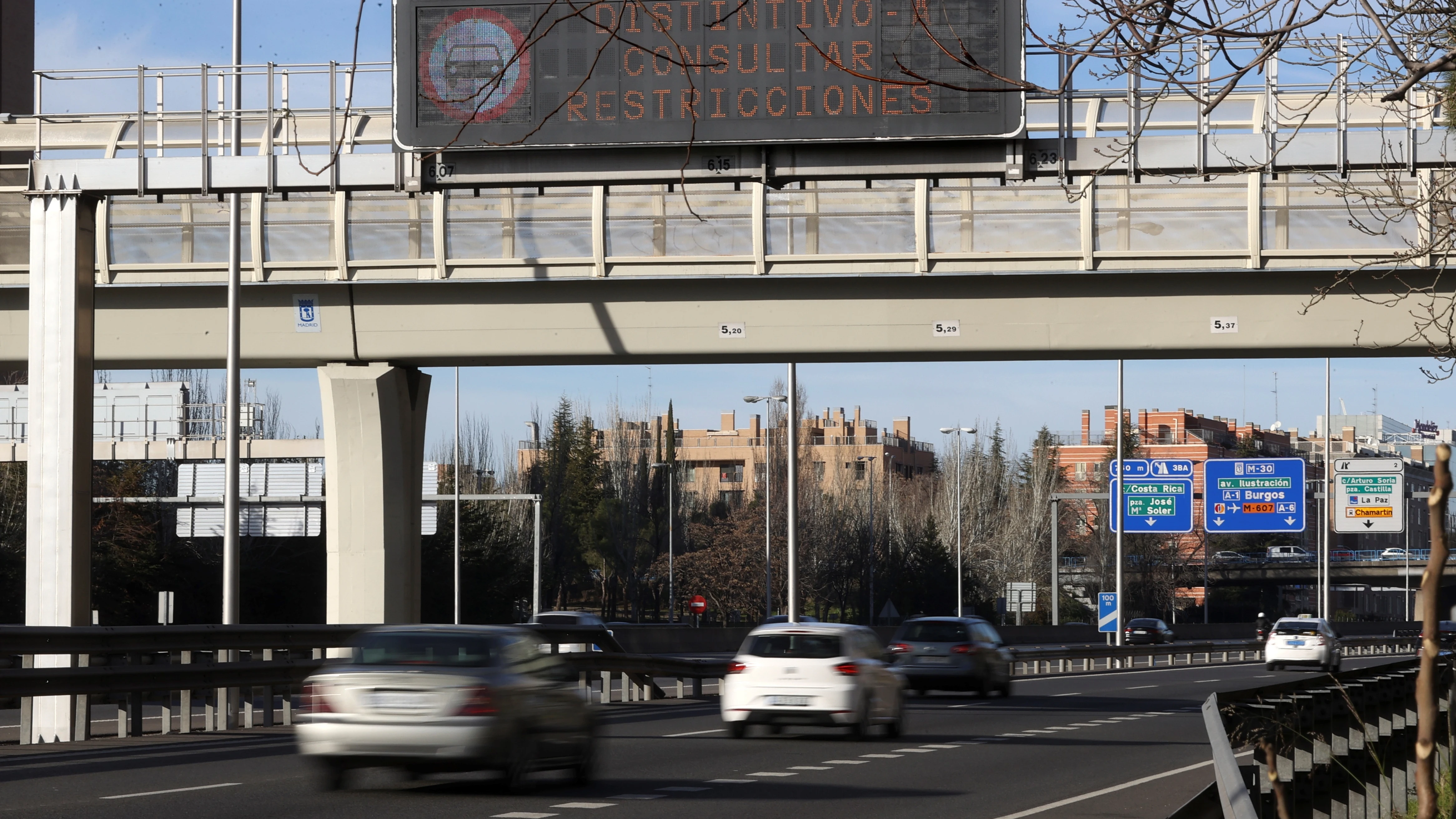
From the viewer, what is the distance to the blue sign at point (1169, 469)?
56.5m

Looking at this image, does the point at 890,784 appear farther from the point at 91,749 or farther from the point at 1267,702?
the point at 91,749

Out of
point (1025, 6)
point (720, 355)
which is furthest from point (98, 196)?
point (1025, 6)

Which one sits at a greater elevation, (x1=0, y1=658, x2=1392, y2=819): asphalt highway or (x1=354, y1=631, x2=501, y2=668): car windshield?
(x1=354, y1=631, x2=501, y2=668): car windshield

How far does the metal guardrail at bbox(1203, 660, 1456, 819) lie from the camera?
9219 millimetres

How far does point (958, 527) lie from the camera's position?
83.8m

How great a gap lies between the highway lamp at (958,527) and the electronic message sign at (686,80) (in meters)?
62.7

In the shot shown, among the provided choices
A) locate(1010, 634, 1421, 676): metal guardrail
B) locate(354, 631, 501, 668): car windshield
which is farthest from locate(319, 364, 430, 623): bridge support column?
locate(354, 631, 501, 668): car windshield

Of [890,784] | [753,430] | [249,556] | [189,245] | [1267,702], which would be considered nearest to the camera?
[1267,702]

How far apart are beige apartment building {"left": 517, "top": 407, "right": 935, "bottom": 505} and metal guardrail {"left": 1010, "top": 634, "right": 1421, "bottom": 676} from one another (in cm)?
5335

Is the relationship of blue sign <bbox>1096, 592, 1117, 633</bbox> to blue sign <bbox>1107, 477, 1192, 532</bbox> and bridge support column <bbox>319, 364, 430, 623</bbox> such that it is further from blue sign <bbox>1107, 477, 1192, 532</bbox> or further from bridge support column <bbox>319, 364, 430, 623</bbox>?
bridge support column <bbox>319, 364, 430, 623</bbox>

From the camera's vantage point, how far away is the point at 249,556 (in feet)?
213

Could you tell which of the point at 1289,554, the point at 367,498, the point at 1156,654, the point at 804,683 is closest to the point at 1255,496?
the point at 1156,654

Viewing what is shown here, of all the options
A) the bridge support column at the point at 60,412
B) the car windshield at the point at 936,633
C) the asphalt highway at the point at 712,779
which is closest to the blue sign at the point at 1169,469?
the car windshield at the point at 936,633

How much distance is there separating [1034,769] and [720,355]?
13.0 m
